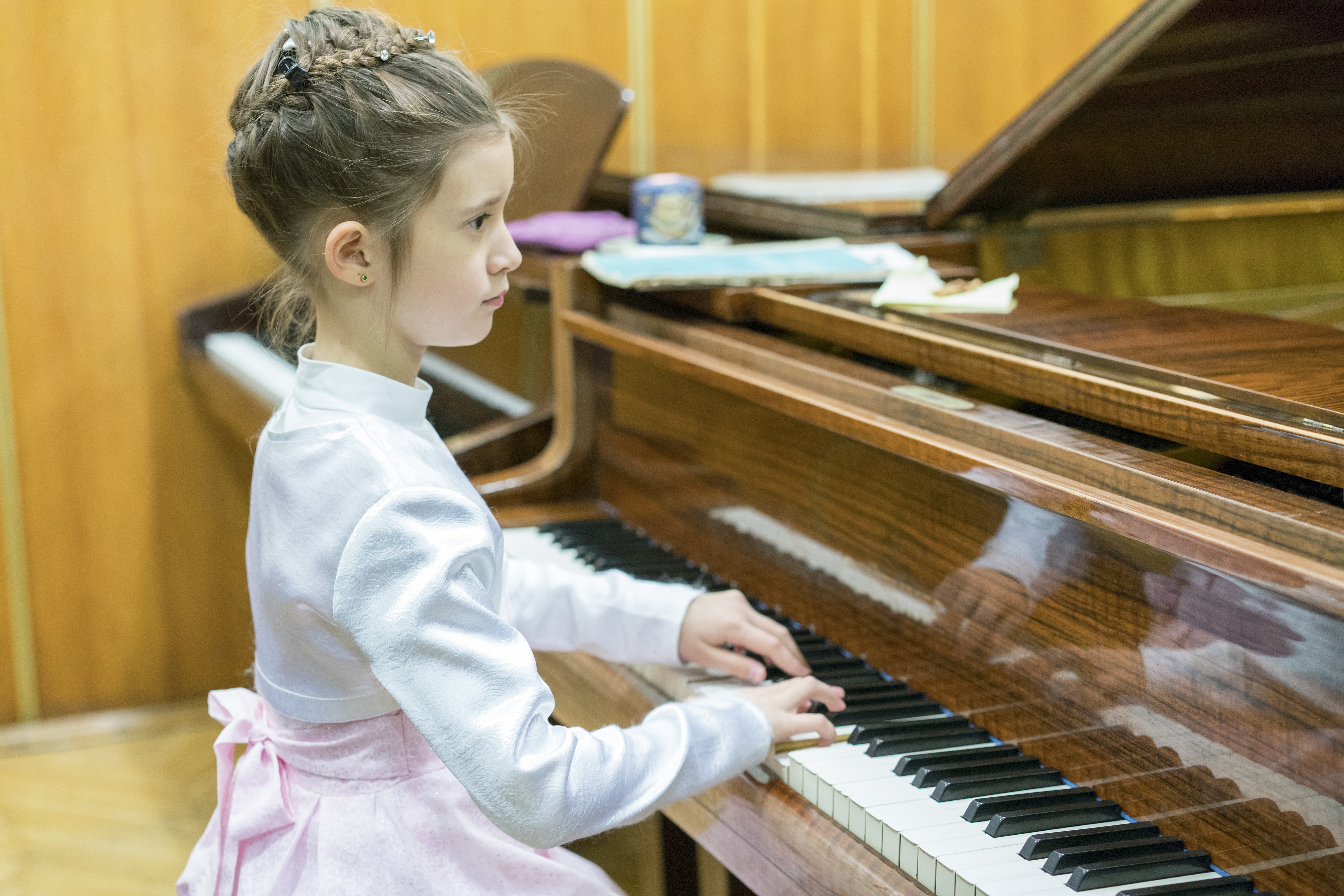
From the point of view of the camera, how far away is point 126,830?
2.91 meters

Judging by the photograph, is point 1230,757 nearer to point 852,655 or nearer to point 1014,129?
point 852,655

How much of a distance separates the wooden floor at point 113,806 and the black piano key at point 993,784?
1072 millimetres

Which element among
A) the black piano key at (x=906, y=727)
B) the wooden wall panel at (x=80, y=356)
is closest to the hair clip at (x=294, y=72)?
the black piano key at (x=906, y=727)

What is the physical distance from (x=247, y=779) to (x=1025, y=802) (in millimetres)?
716

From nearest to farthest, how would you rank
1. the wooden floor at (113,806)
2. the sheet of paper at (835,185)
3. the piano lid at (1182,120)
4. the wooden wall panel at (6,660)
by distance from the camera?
the piano lid at (1182,120) → the sheet of paper at (835,185) → the wooden floor at (113,806) → the wooden wall panel at (6,660)

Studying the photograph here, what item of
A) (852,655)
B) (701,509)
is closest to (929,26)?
(701,509)

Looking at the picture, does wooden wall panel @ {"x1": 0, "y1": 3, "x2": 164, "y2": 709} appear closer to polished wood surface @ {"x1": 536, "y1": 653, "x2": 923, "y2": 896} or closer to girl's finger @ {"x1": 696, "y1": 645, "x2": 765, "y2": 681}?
polished wood surface @ {"x1": 536, "y1": 653, "x2": 923, "y2": 896}

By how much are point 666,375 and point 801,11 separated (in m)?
2.90

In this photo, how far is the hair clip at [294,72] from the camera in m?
1.05

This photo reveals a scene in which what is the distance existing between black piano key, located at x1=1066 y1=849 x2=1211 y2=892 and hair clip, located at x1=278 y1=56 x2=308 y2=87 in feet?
2.90

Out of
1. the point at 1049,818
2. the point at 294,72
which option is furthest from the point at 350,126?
the point at 1049,818

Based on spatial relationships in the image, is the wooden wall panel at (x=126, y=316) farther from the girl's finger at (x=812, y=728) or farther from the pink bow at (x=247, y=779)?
the girl's finger at (x=812, y=728)

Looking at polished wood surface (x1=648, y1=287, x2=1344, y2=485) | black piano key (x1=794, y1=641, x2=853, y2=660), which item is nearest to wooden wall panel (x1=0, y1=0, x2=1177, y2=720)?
polished wood surface (x1=648, y1=287, x2=1344, y2=485)

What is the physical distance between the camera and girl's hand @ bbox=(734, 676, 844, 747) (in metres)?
1.19
